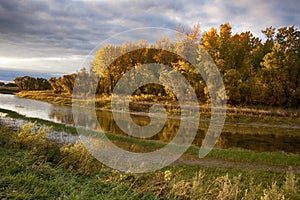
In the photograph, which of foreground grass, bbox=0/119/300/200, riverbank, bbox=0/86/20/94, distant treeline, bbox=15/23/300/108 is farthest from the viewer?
riverbank, bbox=0/86/20/94

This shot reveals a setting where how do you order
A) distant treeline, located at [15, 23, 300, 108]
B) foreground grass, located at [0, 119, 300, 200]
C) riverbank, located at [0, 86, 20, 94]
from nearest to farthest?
foreground grass, located at [0, 119, 300, 200]
distant treeline, located at [15, 23, 300, 108]
riverbank, located at [0, 86, 20, 94]

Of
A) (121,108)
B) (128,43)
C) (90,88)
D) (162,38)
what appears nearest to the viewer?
(121,108)

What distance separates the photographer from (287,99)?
3638 centimetres

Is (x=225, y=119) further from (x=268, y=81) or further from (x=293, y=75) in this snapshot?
(x=293, y=75)

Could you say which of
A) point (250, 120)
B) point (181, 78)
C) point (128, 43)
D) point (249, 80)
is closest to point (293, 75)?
point (249, 80)

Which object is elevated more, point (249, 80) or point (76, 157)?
point (249, 80)

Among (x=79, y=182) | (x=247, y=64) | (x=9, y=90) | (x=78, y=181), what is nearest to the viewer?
(x=79, y=182)

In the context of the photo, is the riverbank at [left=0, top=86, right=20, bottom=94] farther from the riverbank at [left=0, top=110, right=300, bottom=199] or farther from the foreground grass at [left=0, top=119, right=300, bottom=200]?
the foreground grass at [left=0, top=119, right=300, bottom=200]

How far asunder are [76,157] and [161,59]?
119 ft

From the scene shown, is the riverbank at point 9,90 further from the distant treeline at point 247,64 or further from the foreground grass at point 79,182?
the foreground grass at point 79,182

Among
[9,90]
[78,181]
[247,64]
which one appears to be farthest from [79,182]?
[9,90]

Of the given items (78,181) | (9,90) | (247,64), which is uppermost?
(247,64)

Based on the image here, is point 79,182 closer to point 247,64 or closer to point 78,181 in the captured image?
point 78,181

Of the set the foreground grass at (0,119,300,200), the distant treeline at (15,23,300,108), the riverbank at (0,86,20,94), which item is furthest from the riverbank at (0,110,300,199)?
the riverbank at (0,86,20,94)
